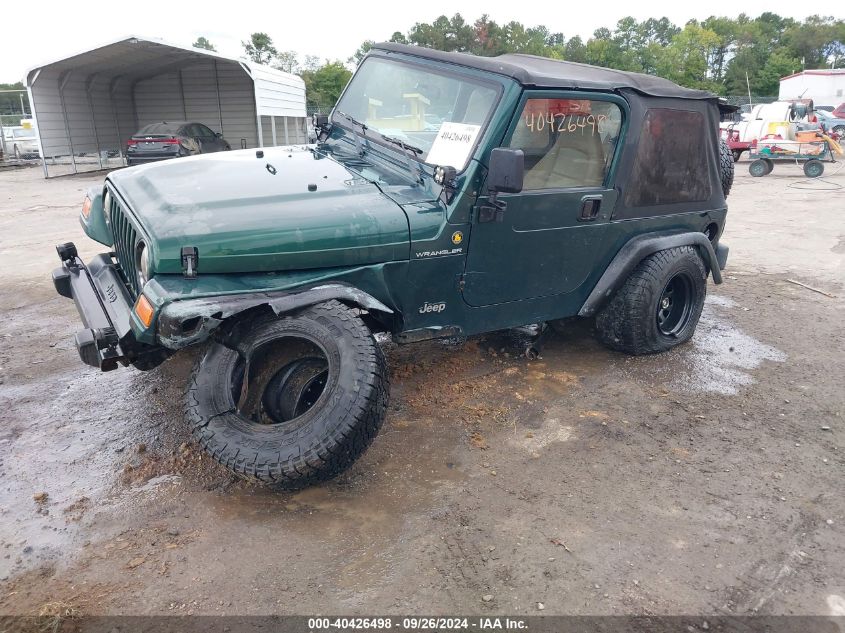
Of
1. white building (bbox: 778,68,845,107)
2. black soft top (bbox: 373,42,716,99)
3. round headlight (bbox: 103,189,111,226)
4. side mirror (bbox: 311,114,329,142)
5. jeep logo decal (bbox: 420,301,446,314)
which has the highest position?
white building (bbox: 778,68,845,107)

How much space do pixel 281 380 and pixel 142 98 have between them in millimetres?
21380

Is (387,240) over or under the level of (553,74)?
under

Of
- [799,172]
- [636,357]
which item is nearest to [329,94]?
[799,172]

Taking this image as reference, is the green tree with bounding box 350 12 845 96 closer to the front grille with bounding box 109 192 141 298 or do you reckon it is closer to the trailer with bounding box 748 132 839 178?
the trailer with bounding box 748 132 839 178

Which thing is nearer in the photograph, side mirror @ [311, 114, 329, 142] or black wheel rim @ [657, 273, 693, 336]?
side mirror @ [311, 114, 329, 142]

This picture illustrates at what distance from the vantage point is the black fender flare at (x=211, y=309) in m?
2.75

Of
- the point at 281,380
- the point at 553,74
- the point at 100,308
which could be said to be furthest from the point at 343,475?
the point at 553,74

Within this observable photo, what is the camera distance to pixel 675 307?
4.91m

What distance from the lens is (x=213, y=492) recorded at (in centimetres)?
299

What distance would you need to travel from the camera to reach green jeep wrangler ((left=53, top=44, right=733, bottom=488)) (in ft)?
9.50

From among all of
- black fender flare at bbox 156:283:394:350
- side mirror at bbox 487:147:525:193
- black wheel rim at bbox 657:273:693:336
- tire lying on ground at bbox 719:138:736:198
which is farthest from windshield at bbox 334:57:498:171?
tire lying on ground at bbox 719:138:736:198

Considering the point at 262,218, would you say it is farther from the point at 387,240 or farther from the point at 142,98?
the point at 142,98

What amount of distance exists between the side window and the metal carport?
13970mm

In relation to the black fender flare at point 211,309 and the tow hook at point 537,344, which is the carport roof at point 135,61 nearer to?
the tow hook at point 537,344
